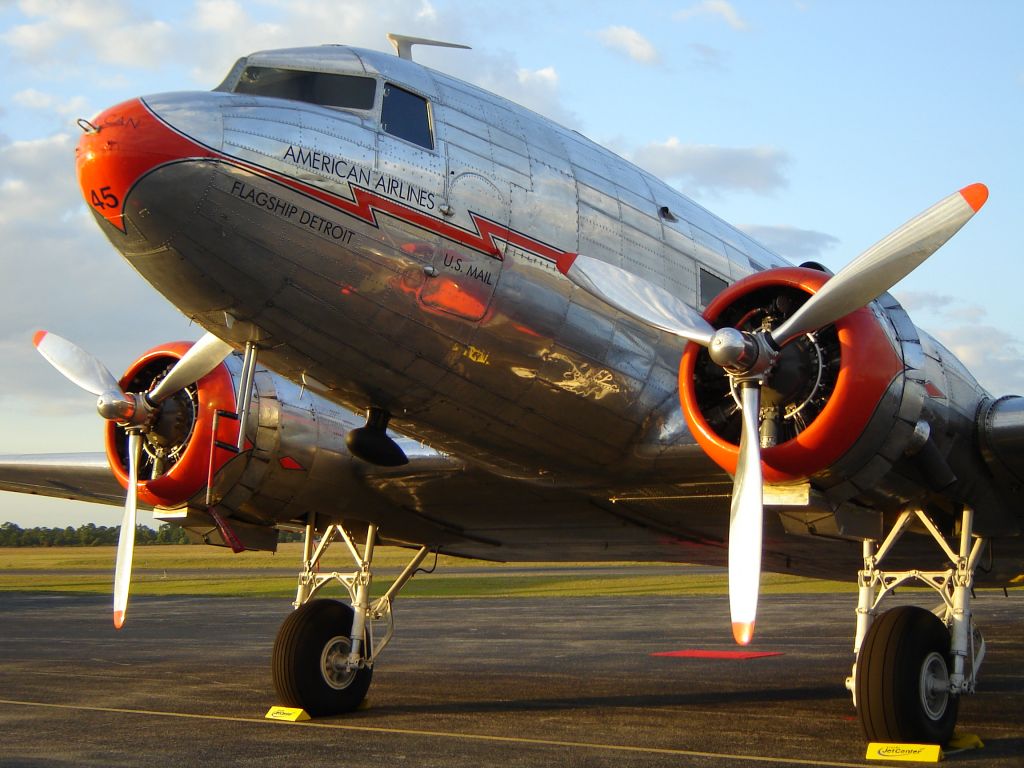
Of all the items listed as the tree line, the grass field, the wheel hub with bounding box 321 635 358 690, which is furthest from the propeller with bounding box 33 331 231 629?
the tree line

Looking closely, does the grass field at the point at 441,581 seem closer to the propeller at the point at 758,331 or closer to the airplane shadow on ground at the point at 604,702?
the airplane shadow on ground at the point at 604,702

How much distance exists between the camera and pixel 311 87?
7.64 meters

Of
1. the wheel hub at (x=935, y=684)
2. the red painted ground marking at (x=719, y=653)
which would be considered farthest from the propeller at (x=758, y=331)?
the red painted ground marking at (x=719, y=653)

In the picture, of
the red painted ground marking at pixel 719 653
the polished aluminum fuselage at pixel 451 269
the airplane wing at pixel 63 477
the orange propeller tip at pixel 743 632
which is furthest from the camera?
the red painted ground marking at pixel 719 653

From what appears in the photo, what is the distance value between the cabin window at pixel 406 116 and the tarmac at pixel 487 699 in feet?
13.7

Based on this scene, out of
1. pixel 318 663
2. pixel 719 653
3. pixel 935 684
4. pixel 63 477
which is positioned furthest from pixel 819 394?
pixel 719 653

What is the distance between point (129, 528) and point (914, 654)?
22.2 ft

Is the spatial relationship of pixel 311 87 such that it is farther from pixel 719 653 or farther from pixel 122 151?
pixel 719 653

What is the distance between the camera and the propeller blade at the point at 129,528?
10.1 metres

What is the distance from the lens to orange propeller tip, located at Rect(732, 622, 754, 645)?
22.3 feet

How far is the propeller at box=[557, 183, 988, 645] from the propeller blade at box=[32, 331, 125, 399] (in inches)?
193

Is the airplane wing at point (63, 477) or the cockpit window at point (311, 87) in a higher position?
the cockpit window at point (311, 87)

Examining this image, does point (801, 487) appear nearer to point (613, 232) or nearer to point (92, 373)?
point (613, 232)

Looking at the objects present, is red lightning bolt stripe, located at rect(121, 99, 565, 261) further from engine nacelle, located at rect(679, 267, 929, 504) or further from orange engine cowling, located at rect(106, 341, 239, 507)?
orange engine cowling, located at rect(106, 341, 239, 507)
